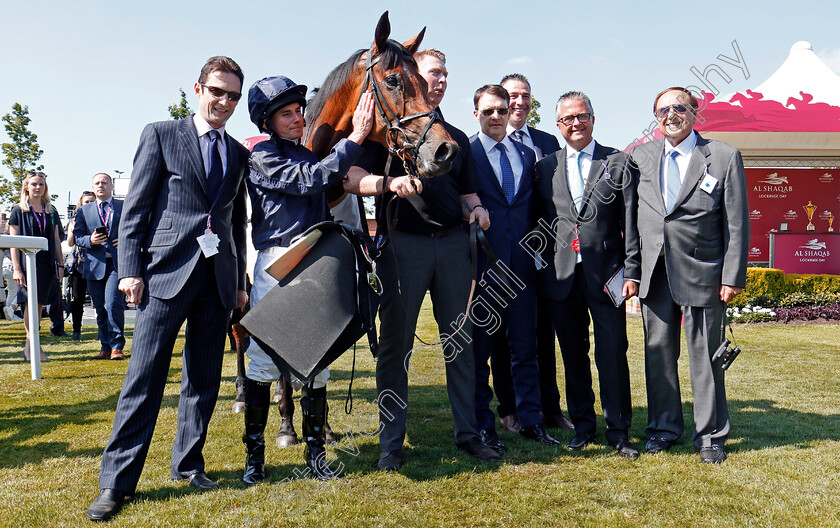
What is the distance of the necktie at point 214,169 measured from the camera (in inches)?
115

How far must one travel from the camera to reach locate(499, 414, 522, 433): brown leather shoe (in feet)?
13.8

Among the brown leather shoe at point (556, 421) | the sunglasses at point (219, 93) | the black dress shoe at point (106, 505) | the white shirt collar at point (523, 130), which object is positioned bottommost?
the brown leather shoe at point (556, 421)

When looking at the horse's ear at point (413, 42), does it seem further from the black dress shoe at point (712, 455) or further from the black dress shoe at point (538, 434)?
the black dress shoe at point (712, 455)

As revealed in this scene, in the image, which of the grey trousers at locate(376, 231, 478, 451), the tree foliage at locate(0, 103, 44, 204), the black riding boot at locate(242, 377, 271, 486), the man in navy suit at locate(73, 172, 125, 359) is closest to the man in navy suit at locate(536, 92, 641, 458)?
the grey trousers at locate(376, 231, 478, 451)

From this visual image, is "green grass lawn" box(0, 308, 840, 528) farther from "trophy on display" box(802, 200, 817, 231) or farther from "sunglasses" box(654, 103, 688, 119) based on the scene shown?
"trophy on display" box(802, 200, 817, 231)

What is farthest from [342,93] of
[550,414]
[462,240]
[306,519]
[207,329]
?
[550,414]

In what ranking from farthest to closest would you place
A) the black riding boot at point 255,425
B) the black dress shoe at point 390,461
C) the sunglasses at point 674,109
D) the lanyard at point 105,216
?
1. the lanyard at point 105,216
2. the sunglasses at point 674,109
3. the black dress shoe at point 390,461
4. the black riding boot at point 255,425

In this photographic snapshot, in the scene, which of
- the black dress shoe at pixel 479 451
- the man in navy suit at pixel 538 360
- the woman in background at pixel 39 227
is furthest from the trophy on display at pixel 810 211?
the woman in background at pixel 39 227

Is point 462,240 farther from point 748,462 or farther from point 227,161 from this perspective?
point 748,462

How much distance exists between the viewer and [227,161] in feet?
9.87

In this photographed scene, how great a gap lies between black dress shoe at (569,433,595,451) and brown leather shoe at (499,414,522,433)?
1.55 ft

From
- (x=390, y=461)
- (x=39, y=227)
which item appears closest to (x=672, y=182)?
(x=390, y=461)

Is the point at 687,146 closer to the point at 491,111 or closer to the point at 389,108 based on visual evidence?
the point at 491,111

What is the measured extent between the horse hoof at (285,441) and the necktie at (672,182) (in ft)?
9.45
